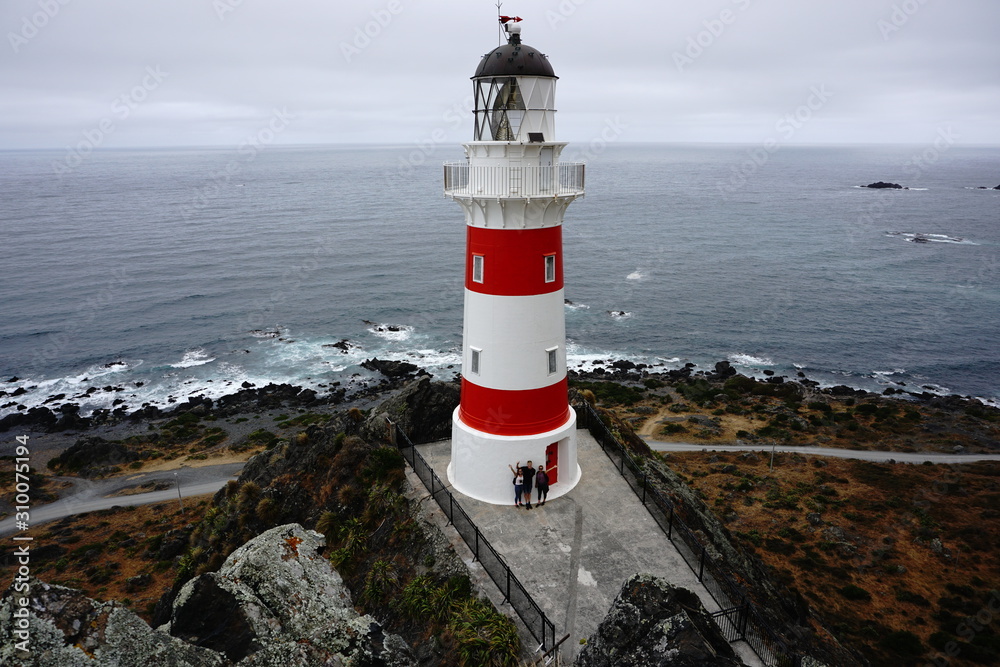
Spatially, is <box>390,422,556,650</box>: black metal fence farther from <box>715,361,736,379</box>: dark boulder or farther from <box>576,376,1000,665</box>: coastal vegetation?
<box>715,361,736,379</box>: dark boulder

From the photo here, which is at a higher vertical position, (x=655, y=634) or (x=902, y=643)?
(x=655, y=634)

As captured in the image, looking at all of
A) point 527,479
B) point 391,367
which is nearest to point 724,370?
→ point 391,367

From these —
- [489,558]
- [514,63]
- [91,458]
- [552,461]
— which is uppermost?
[514,63]

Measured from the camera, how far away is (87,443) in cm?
3450

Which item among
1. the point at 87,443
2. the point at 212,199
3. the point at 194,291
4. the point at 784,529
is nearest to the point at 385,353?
the point at 87,443

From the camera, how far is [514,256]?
13.8 metres

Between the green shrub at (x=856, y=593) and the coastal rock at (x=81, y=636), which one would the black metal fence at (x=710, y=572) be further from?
the green shrub at (x=856, y=593)

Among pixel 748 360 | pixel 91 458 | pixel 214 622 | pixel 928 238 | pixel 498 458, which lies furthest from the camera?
pixel 928 238

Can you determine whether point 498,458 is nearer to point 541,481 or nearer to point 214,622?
point 541,481

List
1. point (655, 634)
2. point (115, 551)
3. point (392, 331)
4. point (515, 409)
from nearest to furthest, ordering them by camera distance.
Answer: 1. point (655, 634)
2. point (515, 409)
3. point (115, 551)
4. point (392, 331)

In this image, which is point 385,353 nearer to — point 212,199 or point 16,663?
point 16,663

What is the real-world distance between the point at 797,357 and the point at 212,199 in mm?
120815

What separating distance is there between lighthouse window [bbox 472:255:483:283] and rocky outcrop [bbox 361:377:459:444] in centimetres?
553

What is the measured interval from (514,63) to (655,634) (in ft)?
36.1
